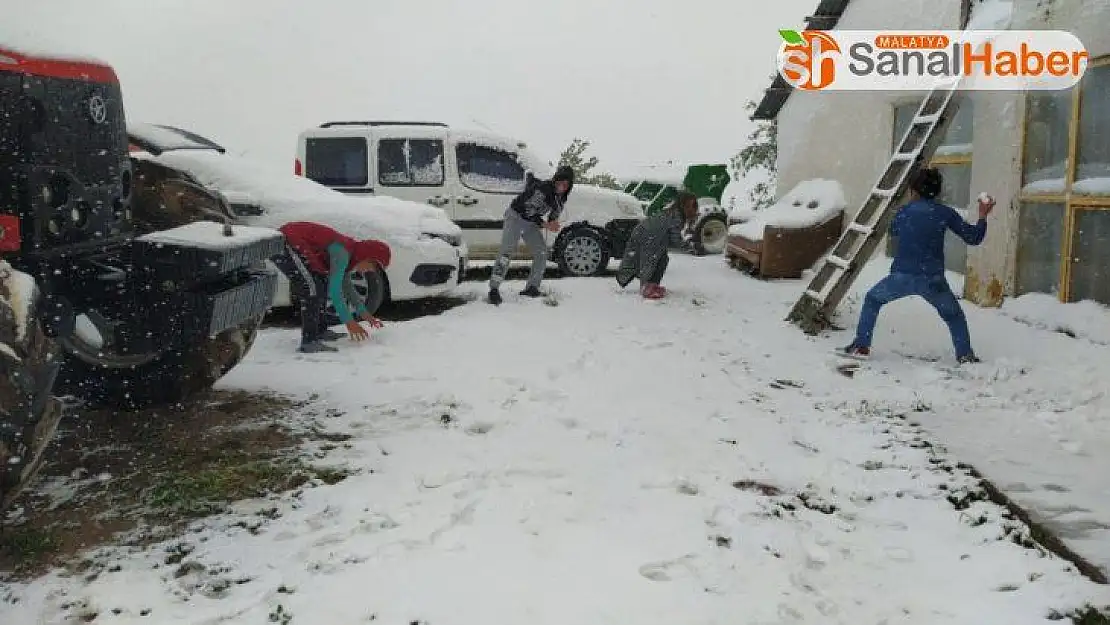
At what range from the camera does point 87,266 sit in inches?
129

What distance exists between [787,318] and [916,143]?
1.92m

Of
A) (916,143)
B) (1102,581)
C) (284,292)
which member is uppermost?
(916,143)

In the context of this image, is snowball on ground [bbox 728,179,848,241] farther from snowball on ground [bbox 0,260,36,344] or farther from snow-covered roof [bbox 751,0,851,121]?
snowball on ground [bbox 0,260,36,344]

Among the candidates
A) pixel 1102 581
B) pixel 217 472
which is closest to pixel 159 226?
pixel 217 472

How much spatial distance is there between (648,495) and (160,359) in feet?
8.07

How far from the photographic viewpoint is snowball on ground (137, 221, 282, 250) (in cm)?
333

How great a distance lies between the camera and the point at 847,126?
35.9ft

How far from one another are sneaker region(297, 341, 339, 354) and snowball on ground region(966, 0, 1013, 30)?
630 cm

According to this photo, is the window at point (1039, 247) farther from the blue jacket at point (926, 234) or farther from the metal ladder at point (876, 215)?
the blue jacket at point (926, 234)

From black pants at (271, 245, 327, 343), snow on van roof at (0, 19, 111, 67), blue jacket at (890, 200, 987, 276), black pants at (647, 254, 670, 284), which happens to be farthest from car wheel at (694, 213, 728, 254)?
snow on van roof at (0, 19, 111, 67)

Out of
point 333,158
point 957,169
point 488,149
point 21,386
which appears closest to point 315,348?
point 21,386

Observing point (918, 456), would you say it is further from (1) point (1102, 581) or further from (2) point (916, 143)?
(2) point (916, 143)

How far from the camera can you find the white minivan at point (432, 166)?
9.93 metres

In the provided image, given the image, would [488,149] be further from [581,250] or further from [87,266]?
[87,266]
